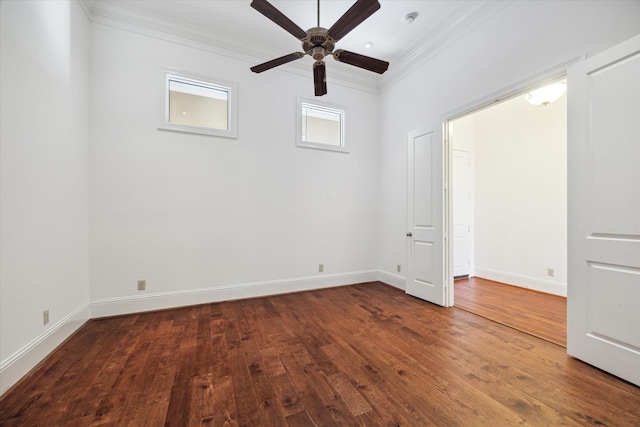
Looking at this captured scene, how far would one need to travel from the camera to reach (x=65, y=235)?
2424 millimetres

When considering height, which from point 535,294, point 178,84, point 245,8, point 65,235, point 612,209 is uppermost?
point 245,8

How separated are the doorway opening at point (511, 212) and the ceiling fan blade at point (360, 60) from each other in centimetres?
135

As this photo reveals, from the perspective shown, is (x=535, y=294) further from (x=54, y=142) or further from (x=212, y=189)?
(x=54, y=142)

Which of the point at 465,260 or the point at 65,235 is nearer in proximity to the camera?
the point at 65,235

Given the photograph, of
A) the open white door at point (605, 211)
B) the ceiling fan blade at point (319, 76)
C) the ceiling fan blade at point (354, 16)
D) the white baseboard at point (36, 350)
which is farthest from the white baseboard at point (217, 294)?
the ceiling fan blade at point (354, 16)

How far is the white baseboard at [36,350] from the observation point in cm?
170

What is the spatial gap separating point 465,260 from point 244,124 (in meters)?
4.57

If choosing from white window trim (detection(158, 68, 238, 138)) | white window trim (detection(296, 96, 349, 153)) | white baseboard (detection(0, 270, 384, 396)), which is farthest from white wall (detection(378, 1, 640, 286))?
white window trim (detection(158, 68, 238, 138))

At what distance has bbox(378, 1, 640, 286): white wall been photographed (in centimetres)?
204

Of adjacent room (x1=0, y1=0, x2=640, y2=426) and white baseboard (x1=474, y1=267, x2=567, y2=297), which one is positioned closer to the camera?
adjacent room (x1=0, y1=0, x2=640, y2=426)

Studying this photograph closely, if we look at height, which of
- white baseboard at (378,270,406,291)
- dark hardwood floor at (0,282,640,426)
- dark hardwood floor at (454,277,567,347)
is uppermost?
white baseboard at (378,270,406,291)

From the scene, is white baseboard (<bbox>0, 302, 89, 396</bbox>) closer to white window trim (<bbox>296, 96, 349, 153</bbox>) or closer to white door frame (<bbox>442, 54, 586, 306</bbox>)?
white window trim (<bbox>296, 96, 349, 153</bbox>)

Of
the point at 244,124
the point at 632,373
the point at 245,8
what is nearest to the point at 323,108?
the point at 244,124

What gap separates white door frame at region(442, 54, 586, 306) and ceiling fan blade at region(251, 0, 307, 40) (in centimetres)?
209
